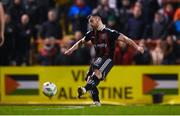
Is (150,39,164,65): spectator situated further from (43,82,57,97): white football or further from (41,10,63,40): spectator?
(43,82,57,97): white football

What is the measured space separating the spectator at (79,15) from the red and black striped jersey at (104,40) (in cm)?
570

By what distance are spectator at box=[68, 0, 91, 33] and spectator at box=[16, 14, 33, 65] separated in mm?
1357

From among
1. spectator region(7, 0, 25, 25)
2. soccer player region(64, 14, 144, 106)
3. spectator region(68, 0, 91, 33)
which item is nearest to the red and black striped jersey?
soccer player region(64, 14, 144, 106)

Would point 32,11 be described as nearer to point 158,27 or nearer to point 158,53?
point 158,27

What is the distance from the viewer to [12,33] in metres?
23.8

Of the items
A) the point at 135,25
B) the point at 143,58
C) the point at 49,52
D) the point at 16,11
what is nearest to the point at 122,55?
the point at 143,58

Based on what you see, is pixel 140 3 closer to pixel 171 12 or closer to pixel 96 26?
pixel 171 12

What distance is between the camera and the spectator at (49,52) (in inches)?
939

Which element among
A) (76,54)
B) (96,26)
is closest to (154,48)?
(76,54)

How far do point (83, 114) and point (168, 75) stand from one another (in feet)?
22.3

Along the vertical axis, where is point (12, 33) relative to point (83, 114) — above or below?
above

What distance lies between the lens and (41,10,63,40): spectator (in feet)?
78.9

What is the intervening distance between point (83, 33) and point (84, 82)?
6.18ft

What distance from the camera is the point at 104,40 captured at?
1850 centimetres
